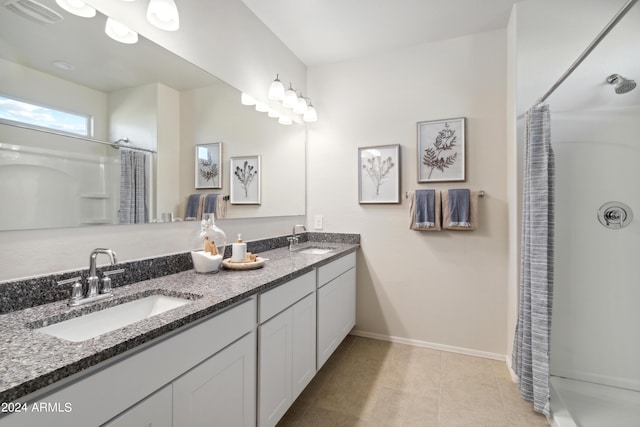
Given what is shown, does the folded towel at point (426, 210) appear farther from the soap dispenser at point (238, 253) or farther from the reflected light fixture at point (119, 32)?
the reflected light fixture at point (119, 32)

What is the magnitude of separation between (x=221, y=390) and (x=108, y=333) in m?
0.48

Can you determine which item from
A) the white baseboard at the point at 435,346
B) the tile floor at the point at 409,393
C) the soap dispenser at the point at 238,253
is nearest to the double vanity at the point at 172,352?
the soap dispenser at the point at 238,253

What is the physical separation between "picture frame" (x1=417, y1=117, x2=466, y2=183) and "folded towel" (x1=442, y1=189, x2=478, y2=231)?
0.48 feet

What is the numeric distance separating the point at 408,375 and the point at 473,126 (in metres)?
1.93

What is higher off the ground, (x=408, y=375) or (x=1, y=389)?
(x=1, y=389)

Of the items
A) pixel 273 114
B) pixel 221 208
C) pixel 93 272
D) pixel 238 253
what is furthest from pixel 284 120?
pixel 93 272

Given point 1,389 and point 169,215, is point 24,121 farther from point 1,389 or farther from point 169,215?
point 1,389

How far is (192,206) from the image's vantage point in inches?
67.5

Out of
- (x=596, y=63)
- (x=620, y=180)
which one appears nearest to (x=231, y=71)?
(x=596, y=63)

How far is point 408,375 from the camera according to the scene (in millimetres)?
2156

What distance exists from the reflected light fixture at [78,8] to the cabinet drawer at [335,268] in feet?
5.40

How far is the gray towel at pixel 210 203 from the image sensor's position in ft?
5.88

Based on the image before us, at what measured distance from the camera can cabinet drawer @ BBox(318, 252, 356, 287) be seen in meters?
2.00

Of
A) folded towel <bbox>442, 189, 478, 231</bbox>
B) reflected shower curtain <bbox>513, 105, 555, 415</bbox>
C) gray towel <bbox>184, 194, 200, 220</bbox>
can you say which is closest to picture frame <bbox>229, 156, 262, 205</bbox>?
gray towel <bbox>184, 194, 200, 220</bbox>
